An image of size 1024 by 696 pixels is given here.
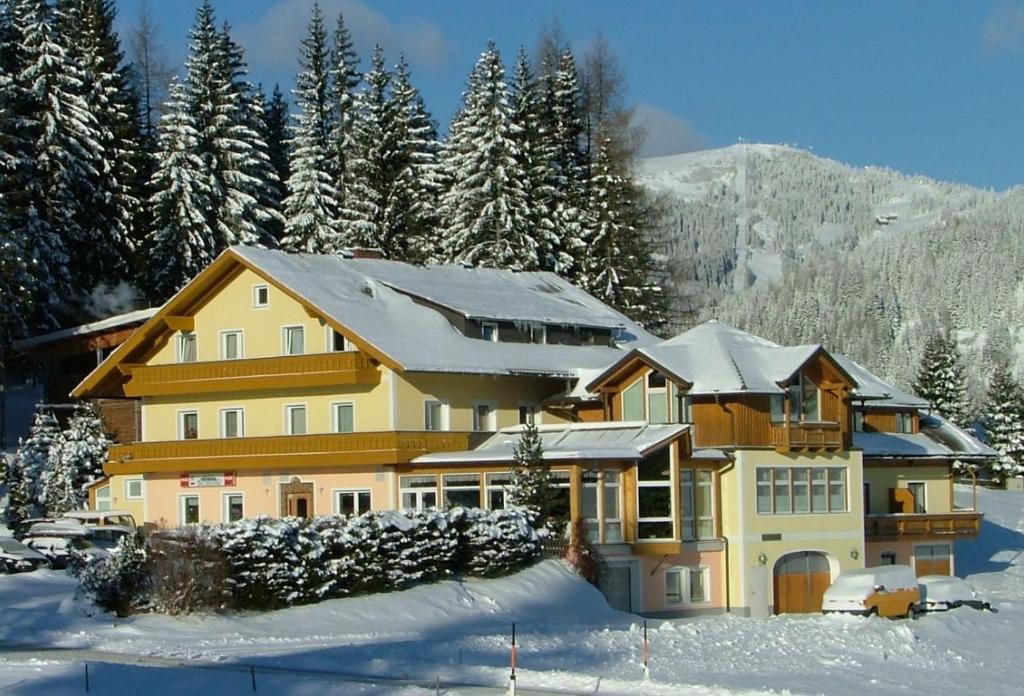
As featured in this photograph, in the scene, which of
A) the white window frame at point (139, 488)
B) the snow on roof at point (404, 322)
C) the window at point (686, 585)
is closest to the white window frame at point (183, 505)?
the white window frame at point (139, 488)

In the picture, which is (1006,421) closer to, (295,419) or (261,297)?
(295,419)

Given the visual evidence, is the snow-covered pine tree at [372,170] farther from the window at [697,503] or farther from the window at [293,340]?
the window at [697,503]

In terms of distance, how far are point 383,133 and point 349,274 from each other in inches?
864

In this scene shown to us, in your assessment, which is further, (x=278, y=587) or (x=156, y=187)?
(x=156, y=187)

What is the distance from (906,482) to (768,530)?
429 inches

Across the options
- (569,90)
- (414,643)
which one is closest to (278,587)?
(414,643)

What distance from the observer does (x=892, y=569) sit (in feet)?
158

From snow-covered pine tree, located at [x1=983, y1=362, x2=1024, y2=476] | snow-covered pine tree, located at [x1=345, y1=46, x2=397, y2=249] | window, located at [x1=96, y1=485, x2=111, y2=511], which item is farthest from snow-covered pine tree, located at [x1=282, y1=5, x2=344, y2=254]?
snow-covered pine tree, located at [x1=983, y1=362, x2=1024, y2=476]

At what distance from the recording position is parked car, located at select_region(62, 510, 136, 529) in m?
53.9

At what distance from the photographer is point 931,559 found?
58.2 meters

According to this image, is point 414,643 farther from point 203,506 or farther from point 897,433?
point 897,433

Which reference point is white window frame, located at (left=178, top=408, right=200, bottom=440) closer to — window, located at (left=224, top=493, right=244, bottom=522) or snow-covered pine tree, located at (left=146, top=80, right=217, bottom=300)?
window, located at (left=224, top=493, right=244, bottom=522)

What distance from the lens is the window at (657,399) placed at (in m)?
50.0

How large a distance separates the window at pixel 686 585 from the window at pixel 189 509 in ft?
54.0
